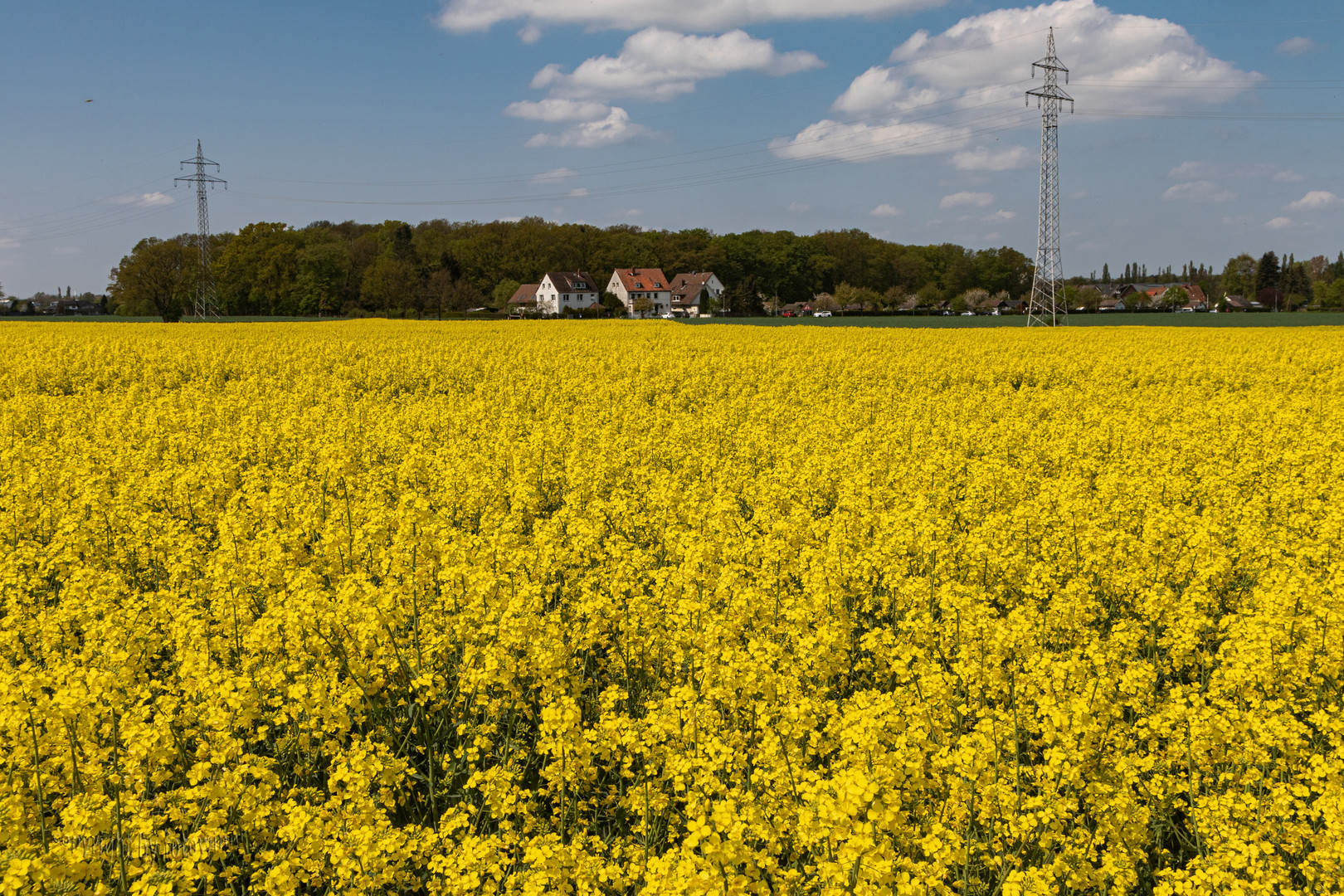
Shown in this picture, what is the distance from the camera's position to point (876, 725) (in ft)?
11.1

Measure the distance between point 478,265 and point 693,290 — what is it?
31797 millimetres

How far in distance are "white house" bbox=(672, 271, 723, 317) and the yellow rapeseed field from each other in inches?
4146

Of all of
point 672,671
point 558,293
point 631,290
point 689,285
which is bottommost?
point 672,671

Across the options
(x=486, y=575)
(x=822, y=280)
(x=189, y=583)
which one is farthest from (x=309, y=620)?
(x=822, y=280)

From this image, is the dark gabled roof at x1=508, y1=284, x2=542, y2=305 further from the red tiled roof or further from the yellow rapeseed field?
the yellow rapeseed field

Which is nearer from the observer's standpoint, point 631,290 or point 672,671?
point 672,671

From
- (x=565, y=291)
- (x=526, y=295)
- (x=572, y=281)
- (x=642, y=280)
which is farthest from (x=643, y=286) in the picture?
(x=526, y=295)

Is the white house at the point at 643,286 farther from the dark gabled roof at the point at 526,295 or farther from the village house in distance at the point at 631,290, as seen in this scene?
the dark gabled roof at the point at 526,295

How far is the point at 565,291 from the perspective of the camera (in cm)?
11462

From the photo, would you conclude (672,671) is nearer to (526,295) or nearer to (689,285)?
(526,295)

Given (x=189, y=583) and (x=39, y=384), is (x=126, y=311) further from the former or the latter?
(x=189, y=583)

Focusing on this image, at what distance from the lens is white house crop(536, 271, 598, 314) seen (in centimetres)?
11326

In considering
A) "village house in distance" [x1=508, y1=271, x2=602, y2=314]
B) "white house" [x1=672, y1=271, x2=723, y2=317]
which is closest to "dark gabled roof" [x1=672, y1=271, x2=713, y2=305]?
"white house" [x1=672, y1=271, x2=723, y2=317]

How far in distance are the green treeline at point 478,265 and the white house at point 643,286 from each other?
20.6 ft
